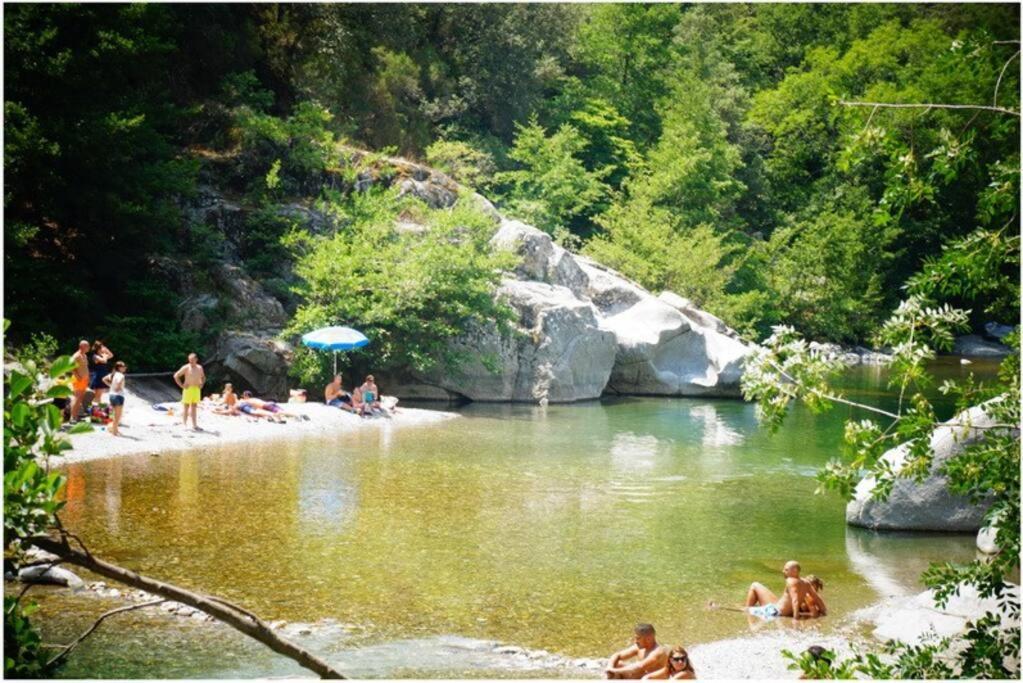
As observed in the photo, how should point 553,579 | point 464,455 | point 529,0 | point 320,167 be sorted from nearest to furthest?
1. point 553,579
2. point 464,455
3. point 320,167
4. point 529,0

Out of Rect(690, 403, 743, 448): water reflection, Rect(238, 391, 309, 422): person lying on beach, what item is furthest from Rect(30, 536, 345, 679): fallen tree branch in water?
Rect(690, 403, 743, 448): water reflection

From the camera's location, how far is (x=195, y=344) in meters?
27.2

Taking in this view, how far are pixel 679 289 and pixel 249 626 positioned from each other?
129 ft

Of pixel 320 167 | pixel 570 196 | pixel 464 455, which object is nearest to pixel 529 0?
pixel 570 196

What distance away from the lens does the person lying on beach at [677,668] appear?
10234 millimetres

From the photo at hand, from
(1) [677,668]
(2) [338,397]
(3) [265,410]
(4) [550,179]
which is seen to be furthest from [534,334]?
(1) [677,668]

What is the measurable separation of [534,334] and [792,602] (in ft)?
64.3

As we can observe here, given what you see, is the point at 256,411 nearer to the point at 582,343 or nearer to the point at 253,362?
the point at 253,362

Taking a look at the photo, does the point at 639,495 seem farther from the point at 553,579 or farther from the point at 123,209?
the point at 123,209

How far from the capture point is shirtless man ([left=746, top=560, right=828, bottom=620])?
41.2 feet

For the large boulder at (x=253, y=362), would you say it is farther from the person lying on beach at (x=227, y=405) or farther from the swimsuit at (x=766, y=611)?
the swimsuit at (x=766, y=611)

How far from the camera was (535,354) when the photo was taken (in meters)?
32.0

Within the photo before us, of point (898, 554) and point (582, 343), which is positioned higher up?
point (582, 343)

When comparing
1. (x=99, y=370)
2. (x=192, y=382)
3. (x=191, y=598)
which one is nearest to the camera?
(x=191, y=598)
